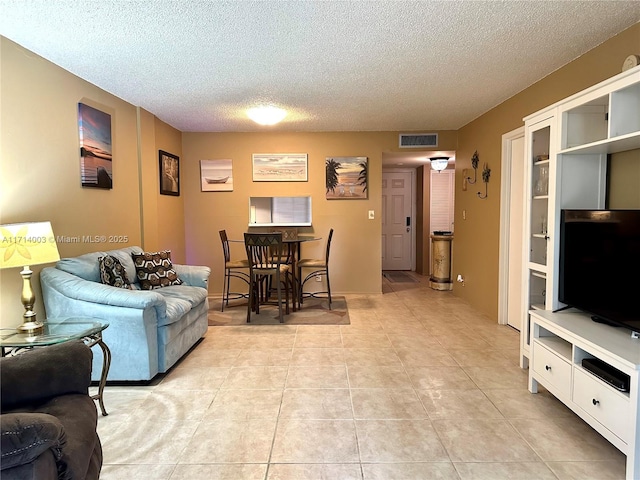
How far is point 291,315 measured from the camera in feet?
14.6

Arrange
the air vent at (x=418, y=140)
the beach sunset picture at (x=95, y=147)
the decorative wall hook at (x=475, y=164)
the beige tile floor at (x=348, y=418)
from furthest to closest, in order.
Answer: the air vent at (x=418, y=140)
the decorative wall hook at (x=475, y=164)
the beach sunset picture at (x=95, y=147)
the beige tile floor at (x=348, y=418)

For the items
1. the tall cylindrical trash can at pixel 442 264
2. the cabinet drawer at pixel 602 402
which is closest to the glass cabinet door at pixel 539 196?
the cabinet drawer at pixel 602 402

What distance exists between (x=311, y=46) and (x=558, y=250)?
219 cm

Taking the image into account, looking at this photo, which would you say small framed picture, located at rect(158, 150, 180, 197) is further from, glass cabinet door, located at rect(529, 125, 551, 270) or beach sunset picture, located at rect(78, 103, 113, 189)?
glass cabinet door, located at rect(529, 125, 551, 270)

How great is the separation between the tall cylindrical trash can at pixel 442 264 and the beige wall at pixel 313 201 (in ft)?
3.43

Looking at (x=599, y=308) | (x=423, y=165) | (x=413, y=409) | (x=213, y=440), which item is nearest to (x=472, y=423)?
(x=413, y=409)

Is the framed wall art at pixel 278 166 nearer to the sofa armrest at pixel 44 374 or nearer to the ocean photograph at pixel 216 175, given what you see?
the ocean photograph at pixel 216 175

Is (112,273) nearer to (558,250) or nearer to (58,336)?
(58,336)

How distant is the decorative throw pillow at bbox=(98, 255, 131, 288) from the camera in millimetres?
2911

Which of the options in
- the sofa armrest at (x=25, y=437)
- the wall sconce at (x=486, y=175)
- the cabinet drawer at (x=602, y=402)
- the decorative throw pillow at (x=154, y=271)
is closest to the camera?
the sofa armrest at (x=25, y=437)

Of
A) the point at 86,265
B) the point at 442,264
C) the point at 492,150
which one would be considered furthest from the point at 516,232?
the point at 86,265

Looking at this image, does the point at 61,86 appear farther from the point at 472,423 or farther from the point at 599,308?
the point at 599,308

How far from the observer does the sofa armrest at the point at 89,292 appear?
2549 millimetres

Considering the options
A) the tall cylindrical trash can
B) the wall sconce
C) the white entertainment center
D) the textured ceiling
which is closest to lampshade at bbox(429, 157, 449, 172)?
the tall cylindrical trash can
